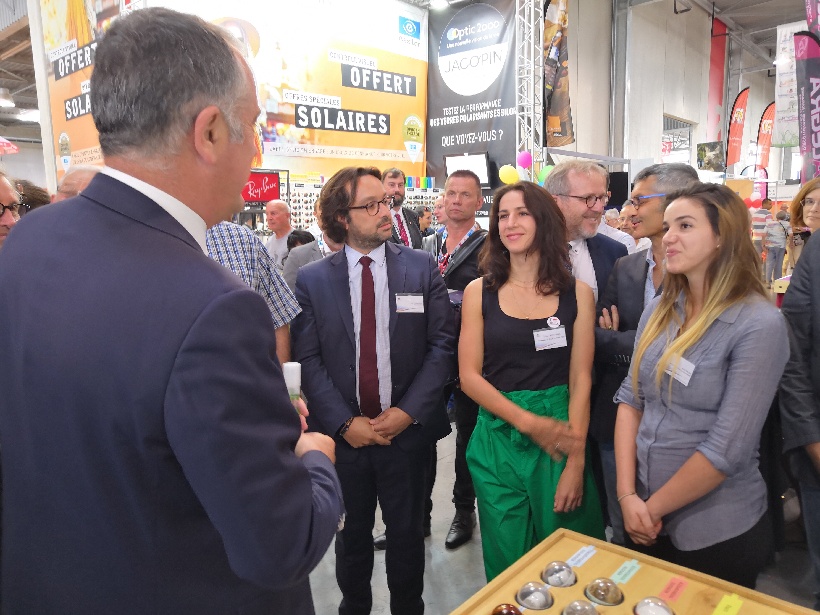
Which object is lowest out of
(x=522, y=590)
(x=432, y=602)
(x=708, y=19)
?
(x=432, y=602)

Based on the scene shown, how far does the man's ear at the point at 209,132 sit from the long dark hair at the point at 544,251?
56.9 inches

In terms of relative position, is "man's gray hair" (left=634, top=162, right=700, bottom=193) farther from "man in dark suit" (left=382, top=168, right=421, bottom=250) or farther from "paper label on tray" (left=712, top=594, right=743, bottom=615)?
"man in dark suit" (left=382, top=168, right=421, bottom=250)

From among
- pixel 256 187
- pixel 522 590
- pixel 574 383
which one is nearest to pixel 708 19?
pixel 256 187

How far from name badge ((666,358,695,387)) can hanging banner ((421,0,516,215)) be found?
687cm

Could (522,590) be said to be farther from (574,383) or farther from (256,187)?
(256,187)

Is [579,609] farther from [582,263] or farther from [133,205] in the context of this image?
[582,263]

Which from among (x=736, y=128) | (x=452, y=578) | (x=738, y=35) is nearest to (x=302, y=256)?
(x=452, y=578)

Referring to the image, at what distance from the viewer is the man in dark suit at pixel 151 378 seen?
70cm

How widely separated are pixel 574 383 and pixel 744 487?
2.06ft

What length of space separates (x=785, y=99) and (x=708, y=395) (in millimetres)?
7051

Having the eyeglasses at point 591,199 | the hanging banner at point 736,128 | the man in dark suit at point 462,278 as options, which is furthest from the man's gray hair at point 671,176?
the hanging banner at point 736,128

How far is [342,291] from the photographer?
6.89 feet

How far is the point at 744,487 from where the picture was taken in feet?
5.08

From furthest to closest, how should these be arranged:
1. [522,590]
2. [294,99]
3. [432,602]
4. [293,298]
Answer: [294,99]
[432,602]
[293,298]
[522,590]
